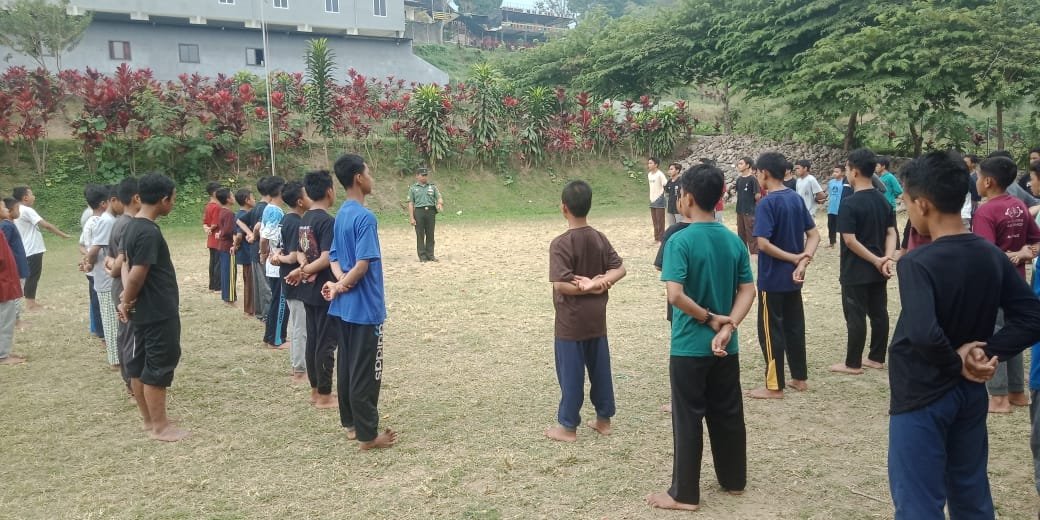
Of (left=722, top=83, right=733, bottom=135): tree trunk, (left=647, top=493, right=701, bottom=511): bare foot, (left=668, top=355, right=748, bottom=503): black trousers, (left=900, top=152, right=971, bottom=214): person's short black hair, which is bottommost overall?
(left=647, top=493, right=701, bottom=511): bare foot

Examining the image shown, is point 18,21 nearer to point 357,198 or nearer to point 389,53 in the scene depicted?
point 389,53

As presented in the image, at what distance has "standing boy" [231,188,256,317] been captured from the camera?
831 centimetres

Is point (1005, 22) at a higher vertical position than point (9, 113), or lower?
higher

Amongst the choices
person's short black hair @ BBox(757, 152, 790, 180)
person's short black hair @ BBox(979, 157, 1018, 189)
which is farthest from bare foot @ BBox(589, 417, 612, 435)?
person's short black hair @ BBox(979, 157, 1018, 189)

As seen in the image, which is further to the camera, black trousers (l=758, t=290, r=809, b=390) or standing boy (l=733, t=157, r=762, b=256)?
standing boy (l=733, t=157, r=762, b=256)

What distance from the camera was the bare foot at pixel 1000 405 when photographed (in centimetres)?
505

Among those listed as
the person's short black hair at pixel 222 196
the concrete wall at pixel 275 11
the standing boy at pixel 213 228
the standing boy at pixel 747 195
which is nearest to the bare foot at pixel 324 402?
the person's short black hair at pixel 222 196

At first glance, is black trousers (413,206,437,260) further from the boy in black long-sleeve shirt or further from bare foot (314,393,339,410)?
the boy in black long-sleeve shirt

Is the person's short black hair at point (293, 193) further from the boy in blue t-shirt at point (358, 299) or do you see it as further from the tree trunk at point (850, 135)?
the tree trunk at point (850, 135)

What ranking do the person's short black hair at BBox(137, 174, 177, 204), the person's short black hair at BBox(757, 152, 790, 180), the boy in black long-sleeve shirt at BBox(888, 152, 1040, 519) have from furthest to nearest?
the person's short black hair at BBox(757, 152, 790, 180) → the person's short black hair at BBox(137, 174, 177, 204) → the boy in black long-sleeve shirt at BBox(888, 152, 1040, 519)

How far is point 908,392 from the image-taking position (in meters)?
2.75

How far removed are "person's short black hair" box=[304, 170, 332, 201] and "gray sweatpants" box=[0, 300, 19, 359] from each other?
3656mm

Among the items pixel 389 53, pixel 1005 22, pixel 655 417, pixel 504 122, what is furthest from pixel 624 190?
pixel 655 417

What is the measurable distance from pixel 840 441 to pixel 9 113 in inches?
777
